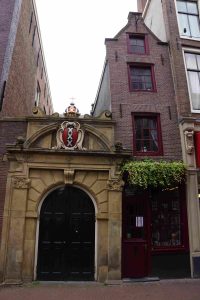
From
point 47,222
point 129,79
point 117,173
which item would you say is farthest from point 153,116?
point 47,222

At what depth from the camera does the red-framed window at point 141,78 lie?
39.8ft

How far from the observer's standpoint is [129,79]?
475 inches

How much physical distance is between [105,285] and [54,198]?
3.38 m

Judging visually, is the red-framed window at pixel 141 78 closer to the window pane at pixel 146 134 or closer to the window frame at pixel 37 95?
the window pane at pixel 146 134

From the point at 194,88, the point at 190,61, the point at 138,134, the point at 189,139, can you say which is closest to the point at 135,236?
the point at 138,134

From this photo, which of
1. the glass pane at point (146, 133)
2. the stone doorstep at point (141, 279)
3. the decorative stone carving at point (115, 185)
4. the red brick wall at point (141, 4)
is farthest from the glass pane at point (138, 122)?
the red brick wall at point (141, 4)

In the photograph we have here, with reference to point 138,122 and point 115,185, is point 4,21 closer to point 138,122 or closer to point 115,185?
point 138,122

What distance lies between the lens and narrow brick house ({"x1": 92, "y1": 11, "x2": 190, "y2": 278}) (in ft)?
31.9

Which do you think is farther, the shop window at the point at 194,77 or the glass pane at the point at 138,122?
the shop window at the point at 194,77

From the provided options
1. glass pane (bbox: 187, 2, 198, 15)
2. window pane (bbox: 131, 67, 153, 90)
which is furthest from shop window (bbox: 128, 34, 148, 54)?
glass pane (bbox: 187, 2, 198, 15)

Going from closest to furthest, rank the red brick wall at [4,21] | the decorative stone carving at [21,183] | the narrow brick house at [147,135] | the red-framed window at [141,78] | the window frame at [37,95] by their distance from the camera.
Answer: the decorative stone carving at [21,183], the narrow brick house at [147,135], the red brick wall at [4,21], the red-framed window at [141,78], the window frame at [37,95]

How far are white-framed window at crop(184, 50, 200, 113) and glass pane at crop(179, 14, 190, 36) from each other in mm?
1218

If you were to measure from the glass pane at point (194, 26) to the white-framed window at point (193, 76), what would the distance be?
1.24m

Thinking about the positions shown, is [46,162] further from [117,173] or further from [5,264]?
[5,264]
